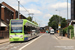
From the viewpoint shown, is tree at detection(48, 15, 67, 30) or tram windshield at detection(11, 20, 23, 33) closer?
tram windshield at detection(11, 20, 23, 33)

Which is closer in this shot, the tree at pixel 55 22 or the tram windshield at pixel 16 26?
the tram windshield at pixel 16 26

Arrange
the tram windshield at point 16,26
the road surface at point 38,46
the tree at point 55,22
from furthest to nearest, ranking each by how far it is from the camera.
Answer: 1. the tree at point 55,22
2. the tram windshield at point 16,26
3. the road surface at point 38,46

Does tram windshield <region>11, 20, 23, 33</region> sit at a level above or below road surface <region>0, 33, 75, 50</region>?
above

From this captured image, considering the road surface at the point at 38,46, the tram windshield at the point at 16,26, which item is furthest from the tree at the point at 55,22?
the tram windshield at the point at 16,26

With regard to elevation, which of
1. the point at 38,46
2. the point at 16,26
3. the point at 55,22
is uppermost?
the point at 55,22

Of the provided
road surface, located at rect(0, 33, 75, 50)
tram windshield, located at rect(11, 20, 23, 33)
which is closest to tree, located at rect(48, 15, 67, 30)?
road surface, located at rect(0, 33, 75, 50)

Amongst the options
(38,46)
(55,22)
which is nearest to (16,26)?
(38,46)

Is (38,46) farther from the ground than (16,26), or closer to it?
closer to it

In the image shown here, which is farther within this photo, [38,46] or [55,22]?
[55,22]

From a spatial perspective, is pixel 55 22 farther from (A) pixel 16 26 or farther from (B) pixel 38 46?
(B) pixel 38 46

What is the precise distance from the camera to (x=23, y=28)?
20203mm

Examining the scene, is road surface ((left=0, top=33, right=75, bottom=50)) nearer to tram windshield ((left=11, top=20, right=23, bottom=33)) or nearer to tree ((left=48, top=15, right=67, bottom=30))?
tram windshield ((left=11, top=20, right=23, bottom=33))

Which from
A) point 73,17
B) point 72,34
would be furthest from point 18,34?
point 73,17

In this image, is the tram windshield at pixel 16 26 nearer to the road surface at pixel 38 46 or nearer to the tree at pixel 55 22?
the road surface at pixel 38 46
